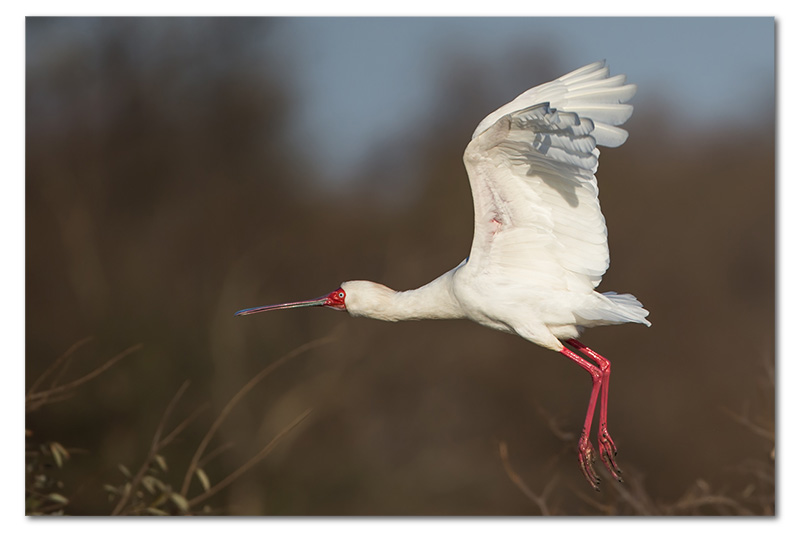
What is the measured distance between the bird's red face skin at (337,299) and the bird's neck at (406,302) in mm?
35

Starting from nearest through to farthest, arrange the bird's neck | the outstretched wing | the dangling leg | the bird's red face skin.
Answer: the outstretched wing
the dangling leg
the bird's neck
the bird's red face skin

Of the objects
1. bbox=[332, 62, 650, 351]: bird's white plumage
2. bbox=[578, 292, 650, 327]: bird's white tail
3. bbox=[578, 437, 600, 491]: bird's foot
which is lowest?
bbox=[578, 437, 600, 491]: bird's foot

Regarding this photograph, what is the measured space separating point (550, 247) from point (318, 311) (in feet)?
8.84

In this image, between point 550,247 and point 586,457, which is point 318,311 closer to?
point 550,247

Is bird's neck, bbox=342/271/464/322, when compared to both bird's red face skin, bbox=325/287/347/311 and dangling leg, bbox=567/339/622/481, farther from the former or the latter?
dangling leg, bbox=567/339/622/481

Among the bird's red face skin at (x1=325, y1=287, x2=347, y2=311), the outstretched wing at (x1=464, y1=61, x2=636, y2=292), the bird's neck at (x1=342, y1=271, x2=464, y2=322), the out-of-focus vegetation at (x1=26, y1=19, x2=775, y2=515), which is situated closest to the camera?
the outstretched wing at (x1=464, y1=61, x2=636, y2=292)

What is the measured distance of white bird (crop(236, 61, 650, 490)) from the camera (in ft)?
11.2

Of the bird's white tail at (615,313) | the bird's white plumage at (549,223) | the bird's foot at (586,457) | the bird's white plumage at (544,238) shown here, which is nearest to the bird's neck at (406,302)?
the bird's white plumage at (544,238)

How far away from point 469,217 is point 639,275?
1.17 metres

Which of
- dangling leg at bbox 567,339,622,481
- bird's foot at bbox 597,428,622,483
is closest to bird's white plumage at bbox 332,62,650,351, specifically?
dangling leg at bbox 567,339,622,481

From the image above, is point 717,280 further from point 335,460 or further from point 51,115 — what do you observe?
point 51,115

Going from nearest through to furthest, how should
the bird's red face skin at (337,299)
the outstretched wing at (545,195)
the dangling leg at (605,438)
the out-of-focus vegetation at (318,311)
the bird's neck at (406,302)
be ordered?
the outstretched wing at (545,195), the dangling leg at (605,438), the bird's neck at (406,302), the bird's red face skin at (337,299), the out-of-focus vegetation at (318,311)

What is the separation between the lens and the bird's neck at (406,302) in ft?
12.3

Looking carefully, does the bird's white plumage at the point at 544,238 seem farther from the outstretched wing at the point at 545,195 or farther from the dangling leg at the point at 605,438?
the dangling leg at the point at 605,438
